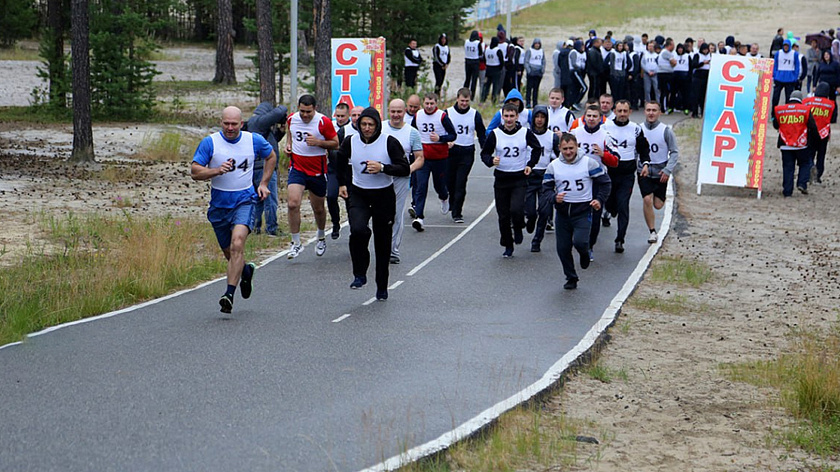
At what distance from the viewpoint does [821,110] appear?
22172 mm

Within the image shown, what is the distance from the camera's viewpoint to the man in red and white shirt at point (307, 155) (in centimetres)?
1448

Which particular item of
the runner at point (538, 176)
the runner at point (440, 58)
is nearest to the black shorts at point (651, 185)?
the runner at point (538, 176)

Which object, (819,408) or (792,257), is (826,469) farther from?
(792,257)

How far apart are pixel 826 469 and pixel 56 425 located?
5159 millimetres

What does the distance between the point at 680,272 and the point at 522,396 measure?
6363 mm

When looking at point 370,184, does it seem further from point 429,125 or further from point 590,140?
point 429,125

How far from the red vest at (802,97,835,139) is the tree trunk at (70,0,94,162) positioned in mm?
13931

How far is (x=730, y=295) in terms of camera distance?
13.6 metres

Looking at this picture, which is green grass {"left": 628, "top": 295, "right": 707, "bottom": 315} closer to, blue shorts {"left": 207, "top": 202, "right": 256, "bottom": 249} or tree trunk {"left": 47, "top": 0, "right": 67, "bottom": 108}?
blue shorts {"left": 207, "top": 202, "right": 256, "bottom": 249}

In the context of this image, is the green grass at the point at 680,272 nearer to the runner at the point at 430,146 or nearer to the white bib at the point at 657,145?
the white bib at the point at 657,145

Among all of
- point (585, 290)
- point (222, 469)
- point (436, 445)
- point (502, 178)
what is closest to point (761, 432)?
point (436, 445)

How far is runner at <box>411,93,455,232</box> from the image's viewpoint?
1686 cm

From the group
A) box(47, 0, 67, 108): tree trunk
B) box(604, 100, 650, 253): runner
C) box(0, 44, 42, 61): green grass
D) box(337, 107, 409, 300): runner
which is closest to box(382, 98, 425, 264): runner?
box(337, 107, 409, 300): runner

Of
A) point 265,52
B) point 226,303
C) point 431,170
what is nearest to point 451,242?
point 431,170
